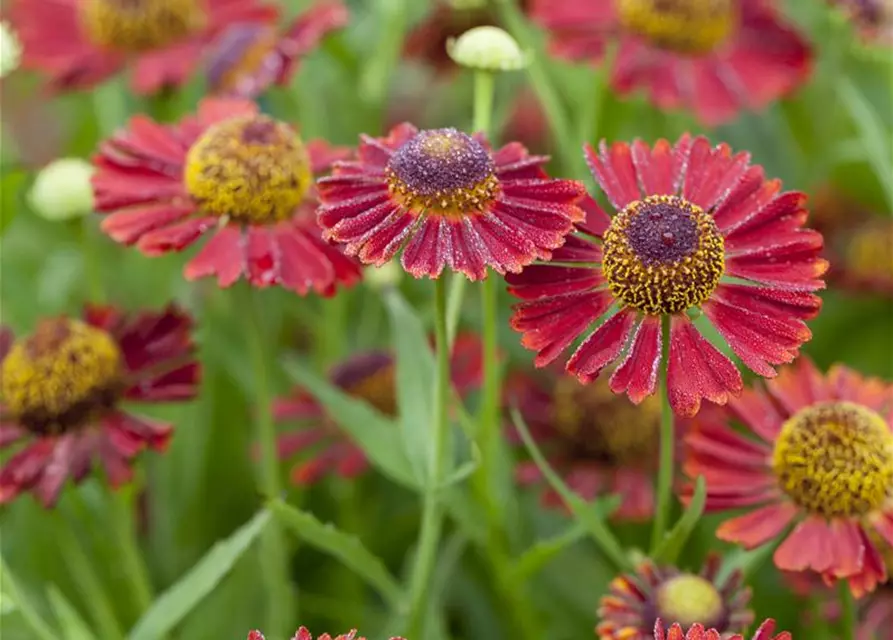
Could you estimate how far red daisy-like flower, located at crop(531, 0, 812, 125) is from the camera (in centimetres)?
134

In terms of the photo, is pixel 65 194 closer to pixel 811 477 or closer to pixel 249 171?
pixel 249 171

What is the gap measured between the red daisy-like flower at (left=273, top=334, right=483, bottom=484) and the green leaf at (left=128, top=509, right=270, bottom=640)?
324 mm

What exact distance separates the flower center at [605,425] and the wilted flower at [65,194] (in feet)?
1.69

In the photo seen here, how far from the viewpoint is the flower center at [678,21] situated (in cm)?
140

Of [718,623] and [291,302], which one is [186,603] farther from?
[291,302]

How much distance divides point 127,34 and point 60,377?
1.93 feet

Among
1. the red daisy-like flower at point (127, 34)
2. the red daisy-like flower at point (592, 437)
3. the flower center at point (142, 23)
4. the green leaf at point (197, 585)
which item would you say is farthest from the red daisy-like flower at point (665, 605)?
the flower center at point (142, 23)

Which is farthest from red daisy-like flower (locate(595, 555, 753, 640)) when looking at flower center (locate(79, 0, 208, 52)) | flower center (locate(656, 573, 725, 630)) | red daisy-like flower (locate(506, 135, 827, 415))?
flower center (locate(79, 0, 208, 52))

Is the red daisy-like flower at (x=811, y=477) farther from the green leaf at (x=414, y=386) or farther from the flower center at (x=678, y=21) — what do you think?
the flower center at (x=678, y=21)

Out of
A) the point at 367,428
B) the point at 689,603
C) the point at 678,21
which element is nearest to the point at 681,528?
the point at 689,603

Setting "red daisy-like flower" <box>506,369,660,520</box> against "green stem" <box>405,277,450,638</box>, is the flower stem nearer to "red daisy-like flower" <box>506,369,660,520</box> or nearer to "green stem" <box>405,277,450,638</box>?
"green stem" <box>405,277,450,638</box>

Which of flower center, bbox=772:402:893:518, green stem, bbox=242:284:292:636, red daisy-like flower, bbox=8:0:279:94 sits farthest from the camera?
red daisy-like flower, bbox=8:0:279:94

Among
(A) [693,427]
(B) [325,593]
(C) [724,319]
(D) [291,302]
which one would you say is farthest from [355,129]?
(C) [724,319]

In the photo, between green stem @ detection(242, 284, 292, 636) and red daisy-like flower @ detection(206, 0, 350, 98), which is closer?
green stem @ detection(242, 284, 292, 636)
